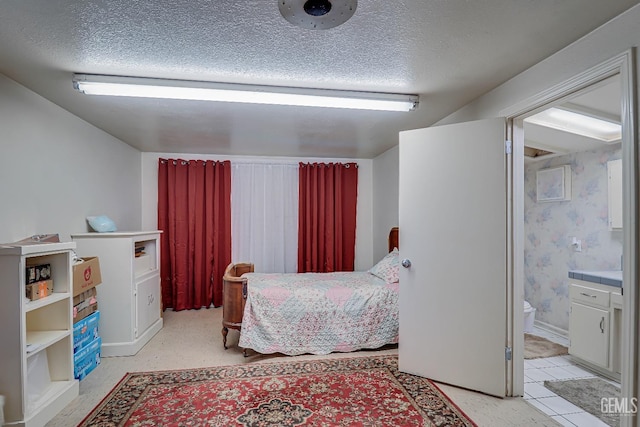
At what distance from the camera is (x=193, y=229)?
4.64 m

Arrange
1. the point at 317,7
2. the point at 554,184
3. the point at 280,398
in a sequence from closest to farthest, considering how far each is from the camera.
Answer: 1. the point at 317,7
2. the point at 280,398
3. the point at 554,184

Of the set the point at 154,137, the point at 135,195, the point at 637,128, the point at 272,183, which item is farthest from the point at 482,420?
the point at 135,195

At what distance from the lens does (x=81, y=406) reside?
2213 millimetres

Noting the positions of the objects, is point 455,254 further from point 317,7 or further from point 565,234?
point 565,234

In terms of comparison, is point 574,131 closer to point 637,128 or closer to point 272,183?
point 637,128

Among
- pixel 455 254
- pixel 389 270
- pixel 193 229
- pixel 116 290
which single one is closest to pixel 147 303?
pixel 116 290


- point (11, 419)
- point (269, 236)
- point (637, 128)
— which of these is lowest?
point (11, 419)

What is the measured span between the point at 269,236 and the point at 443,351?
314 centimetres

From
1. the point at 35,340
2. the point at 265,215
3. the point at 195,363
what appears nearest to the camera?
the point at 35,340

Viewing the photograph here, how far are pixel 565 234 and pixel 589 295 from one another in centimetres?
112

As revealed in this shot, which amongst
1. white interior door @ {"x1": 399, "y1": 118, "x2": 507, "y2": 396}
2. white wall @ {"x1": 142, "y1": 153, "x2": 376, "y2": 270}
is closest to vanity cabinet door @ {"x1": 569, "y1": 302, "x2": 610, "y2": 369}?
white interior door @ {"x1": 399, "y1": 118, "x2": 507, "y2": 396}

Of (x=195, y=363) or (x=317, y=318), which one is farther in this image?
(x=317, y=318)

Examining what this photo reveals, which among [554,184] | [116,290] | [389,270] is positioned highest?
[554,184]

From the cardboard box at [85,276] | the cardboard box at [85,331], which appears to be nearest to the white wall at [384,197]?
the cardboard box at [85,276]
